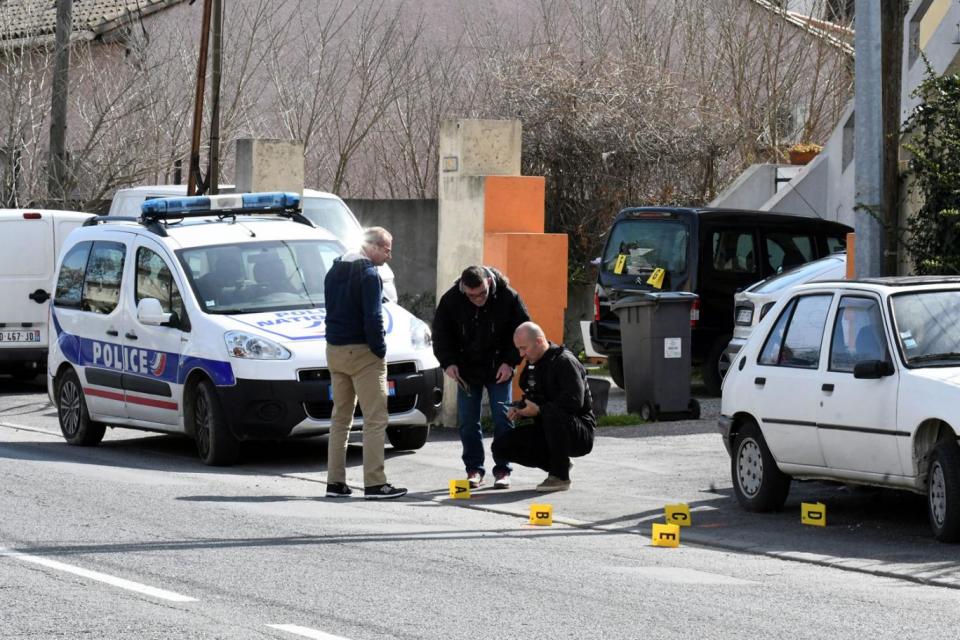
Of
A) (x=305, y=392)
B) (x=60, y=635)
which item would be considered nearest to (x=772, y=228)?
(x=305, y=392)

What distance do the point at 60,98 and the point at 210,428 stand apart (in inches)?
562

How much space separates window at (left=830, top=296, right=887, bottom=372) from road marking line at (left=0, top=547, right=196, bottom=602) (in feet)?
15.2

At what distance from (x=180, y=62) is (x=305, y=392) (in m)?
19.6

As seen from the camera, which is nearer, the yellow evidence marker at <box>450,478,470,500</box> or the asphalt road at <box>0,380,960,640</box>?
the asphalt road at <box>0,380,960,640</box>

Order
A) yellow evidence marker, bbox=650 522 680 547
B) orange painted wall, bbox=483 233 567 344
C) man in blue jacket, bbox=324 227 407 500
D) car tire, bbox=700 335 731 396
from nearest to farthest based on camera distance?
yellow evidence marker, bbox=650 522 680 547 < man in blue jacket, bbox=324 227 407 500 < orange painted wall, bbox=483 233 567 344 < car tire, bbox=700 335 731 396

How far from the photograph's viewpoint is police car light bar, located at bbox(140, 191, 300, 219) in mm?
14883

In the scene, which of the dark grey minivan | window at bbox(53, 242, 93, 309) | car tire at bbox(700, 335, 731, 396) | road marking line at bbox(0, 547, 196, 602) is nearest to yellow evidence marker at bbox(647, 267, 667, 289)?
the dark grey minivan

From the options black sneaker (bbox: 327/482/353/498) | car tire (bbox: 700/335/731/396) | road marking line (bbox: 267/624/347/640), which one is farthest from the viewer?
car tire (bbox: 700/335/731/396)

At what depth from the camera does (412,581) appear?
330 inches

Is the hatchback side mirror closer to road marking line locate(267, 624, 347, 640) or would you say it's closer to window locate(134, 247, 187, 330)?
road marking line locate(267, 624, 347, 640)

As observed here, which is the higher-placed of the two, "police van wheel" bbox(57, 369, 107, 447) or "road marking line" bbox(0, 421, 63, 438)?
"police van wheel" bbox(57, 369, 107, 447)

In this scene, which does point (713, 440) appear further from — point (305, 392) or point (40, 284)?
point (40, 284)

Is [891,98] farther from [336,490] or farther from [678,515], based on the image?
[336,490]

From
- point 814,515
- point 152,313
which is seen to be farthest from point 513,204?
point 814,515
